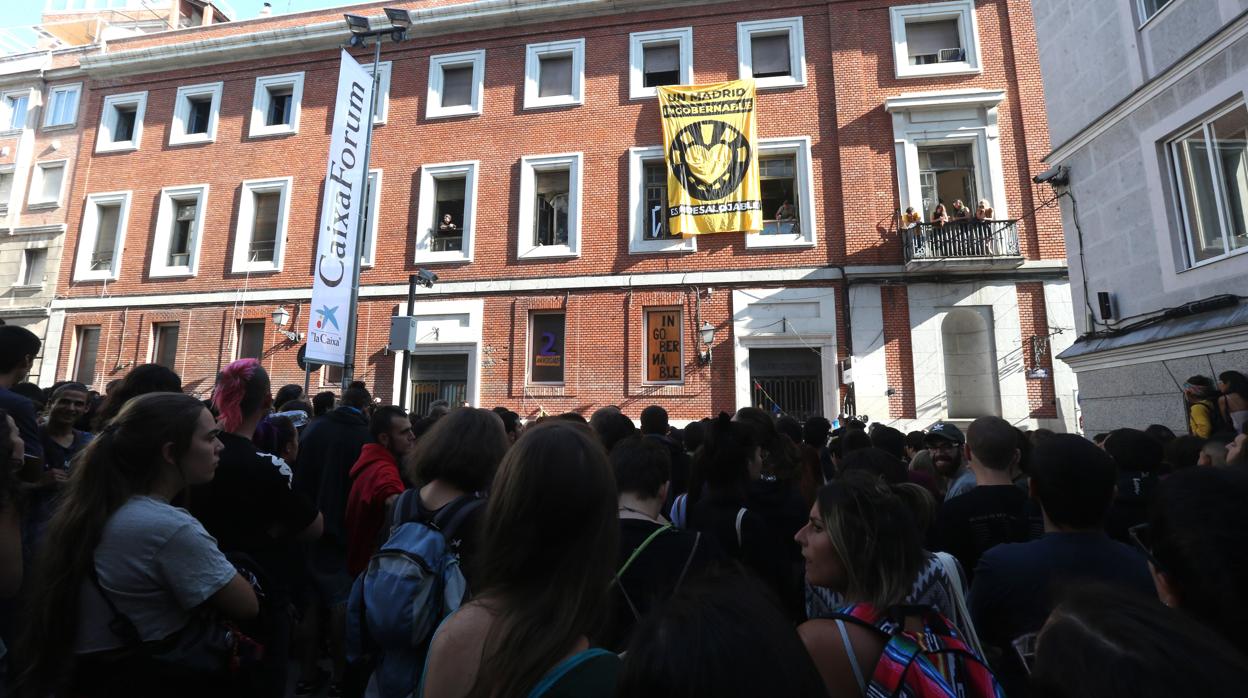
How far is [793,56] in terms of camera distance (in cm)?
1544

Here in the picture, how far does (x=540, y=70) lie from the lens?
16.9 meters

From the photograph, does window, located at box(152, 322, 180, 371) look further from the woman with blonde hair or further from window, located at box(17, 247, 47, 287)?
the woman with blonde hair

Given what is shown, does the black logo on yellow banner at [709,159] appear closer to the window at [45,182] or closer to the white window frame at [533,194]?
the white window frame at [533,194]

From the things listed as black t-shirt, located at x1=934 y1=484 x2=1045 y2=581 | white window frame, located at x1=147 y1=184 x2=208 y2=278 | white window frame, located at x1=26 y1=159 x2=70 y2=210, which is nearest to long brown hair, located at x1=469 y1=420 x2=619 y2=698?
black t-shirt, located at x1=934 y1=484 x2=1045 y2=581

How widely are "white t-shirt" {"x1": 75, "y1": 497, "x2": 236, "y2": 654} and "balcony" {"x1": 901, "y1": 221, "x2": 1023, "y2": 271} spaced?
1405 cm

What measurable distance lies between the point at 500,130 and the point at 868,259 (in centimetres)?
1057

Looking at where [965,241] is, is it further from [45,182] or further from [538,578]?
[45,182]

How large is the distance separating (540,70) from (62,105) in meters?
17.3

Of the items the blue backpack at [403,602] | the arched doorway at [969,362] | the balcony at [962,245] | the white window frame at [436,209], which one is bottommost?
the blue backpack at [403,602]

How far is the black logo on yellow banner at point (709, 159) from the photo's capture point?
48.5 feet

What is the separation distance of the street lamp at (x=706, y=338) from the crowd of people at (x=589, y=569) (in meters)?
10.6

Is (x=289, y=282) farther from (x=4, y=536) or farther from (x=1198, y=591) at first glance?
(x=1198, y=591)

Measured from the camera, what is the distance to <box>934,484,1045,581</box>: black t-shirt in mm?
2871

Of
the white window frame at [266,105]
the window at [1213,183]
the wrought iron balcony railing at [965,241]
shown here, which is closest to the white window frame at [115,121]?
the white window frame at [266,105]
